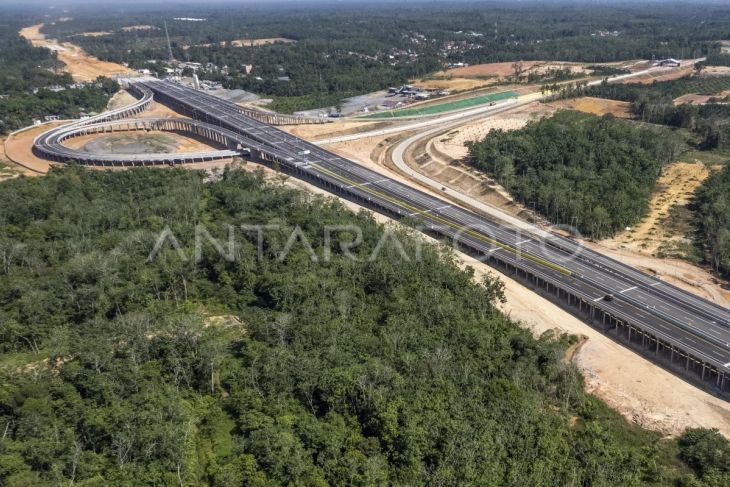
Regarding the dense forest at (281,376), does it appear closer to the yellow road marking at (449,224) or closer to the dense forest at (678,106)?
the yellow road marking at (449,224)

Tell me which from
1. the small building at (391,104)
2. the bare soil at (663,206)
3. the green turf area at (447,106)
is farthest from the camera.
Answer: the small building at (391,104)

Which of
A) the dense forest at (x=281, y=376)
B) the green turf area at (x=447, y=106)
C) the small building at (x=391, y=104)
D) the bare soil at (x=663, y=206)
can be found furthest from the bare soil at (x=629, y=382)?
the small building at (x=391, y=104)

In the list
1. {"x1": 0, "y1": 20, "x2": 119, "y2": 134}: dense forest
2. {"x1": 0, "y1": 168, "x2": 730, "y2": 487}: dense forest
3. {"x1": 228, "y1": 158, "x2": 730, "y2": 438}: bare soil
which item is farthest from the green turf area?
{"x1": 228, "y1": 158, "x2": 730, "y2": 438}: bare soil

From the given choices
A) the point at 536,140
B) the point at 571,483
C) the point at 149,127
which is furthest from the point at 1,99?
the point at 571,483

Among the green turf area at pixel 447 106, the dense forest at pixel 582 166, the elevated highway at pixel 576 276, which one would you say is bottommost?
the elevated highway at pixel 576 276

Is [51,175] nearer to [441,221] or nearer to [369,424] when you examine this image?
[441,221]

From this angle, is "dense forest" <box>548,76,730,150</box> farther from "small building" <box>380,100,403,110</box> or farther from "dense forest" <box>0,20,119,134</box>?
"dense forest" <box>0,20,119,134</box>
